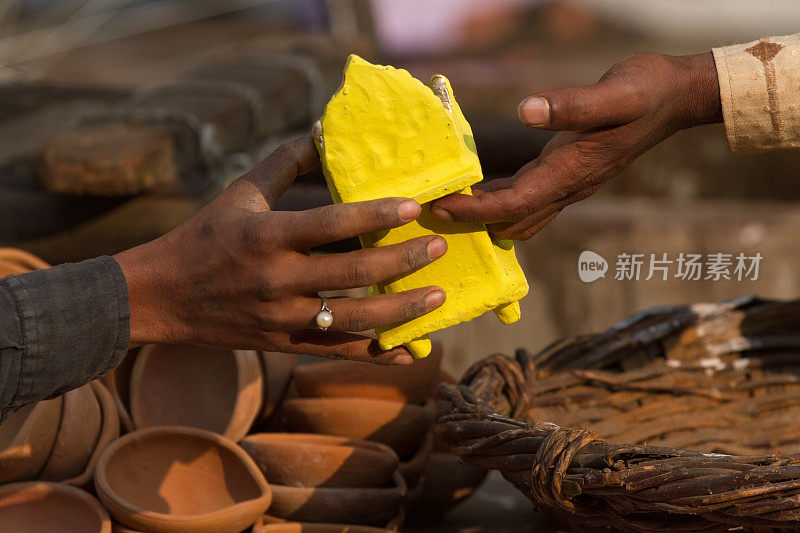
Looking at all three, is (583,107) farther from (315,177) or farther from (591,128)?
(315,177)

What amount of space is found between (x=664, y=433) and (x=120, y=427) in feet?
3.75

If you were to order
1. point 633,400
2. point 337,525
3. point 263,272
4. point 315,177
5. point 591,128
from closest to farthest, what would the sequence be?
point 263,272 → point 591,128 → point 337,525 → point 633,400 → point 315,177

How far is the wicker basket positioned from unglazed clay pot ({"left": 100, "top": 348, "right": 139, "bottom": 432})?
0.62m

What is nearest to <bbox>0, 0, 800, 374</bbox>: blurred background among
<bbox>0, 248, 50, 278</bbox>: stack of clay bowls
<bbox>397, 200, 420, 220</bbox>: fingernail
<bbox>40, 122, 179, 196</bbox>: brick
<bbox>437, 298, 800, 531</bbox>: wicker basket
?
<bbox>40, 122, 179, 196</bbox>: brick

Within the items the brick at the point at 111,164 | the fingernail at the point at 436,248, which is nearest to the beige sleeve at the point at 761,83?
the fingernail at the point at 436,248

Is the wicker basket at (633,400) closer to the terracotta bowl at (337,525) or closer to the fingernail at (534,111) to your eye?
the terracotta bowl at (337,525)

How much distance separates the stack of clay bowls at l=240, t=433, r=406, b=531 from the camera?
1.43 metres

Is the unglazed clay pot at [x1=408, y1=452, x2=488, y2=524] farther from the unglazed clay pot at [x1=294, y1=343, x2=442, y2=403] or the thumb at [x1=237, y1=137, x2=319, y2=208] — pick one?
the thumb at [x1=237, y1=137, x2=319, y2=208]

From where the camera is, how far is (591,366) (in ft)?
6.02

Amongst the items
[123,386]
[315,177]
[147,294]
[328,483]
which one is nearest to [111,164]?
[315,177]

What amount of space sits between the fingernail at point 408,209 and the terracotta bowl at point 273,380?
29.1 inches

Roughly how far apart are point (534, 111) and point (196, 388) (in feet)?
2.99

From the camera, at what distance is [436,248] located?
3.56ft

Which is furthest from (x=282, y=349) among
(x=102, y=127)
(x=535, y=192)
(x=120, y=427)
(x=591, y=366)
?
(x=102, y=127)
